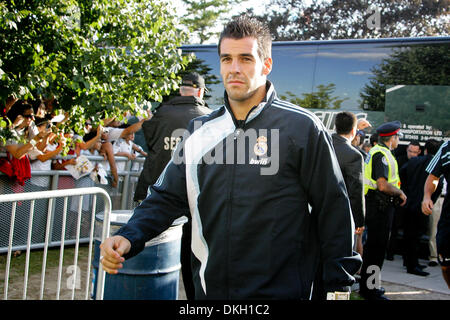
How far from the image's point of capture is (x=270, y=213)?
7.59 ft

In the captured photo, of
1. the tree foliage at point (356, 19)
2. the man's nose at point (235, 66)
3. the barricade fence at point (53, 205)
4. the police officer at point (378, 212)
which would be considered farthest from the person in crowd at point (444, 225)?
the tree foliage at point (356, 19)

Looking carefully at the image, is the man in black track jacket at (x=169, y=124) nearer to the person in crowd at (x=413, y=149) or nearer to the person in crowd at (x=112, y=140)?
the person in crowd at (x=112, y=140)

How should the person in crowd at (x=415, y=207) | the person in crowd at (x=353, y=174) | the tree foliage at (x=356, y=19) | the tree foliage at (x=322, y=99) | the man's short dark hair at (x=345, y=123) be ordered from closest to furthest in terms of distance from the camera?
the person in crowd at (x=353, y=174), the man's short dark hair at (x=345, y=123), the person in crowd at (x=415, y=207), the tree foliage at (x=322, y=99), the tree foliage at (x=356, y=19)

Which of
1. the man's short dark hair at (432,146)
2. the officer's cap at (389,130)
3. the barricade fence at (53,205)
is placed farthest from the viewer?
the man's short dark hair at (432,146)

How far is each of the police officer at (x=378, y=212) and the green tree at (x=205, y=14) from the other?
22441 mm

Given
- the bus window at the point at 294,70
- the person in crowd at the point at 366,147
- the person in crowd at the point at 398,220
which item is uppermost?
the bus window at the point at 294,70

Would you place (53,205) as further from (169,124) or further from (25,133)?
(169,124)

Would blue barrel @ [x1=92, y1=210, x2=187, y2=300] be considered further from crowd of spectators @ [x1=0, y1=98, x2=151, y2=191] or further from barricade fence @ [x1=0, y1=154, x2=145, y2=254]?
crowd of spectators @ [x1=0, y1=98, x2=151, y2=191]

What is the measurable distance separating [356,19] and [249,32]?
23.7 meters

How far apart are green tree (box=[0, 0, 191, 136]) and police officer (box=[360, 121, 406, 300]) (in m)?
2.84

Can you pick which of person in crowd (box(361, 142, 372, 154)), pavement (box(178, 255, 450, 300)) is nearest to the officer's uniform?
pavement (box(178, 255, 450, 300))

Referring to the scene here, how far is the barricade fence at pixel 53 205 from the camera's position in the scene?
6570 millimetres

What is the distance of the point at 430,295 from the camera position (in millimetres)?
6355

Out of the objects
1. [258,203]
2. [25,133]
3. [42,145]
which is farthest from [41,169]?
[258,203]
